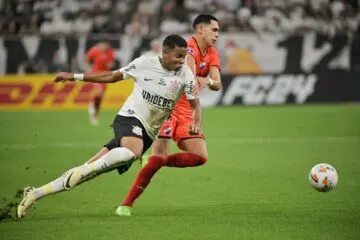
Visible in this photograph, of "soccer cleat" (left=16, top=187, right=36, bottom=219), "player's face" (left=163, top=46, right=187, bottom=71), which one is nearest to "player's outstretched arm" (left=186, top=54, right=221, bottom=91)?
"player's face" (left=163, top=46, right=187, bottom=71)

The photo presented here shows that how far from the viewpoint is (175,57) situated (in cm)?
812

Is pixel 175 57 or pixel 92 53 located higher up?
pixel 175 57

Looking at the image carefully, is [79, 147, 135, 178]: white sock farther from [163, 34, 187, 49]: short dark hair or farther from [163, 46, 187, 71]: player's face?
[163, 34, 187, 49]: short dark hair

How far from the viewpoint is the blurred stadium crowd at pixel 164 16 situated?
2631cm

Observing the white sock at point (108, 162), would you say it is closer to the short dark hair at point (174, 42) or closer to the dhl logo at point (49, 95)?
the short dark hair at point (174, 42)

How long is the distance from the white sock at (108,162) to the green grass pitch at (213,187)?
1.82 feet

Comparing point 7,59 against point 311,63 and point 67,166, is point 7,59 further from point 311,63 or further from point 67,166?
point 67,166

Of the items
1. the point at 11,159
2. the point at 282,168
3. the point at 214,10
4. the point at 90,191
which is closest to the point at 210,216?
the point at 90,191

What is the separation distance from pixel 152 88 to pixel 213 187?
9.33 ft

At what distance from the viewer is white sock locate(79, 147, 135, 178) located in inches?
304

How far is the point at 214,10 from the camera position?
91.7 ft

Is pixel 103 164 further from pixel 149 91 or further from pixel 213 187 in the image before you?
pixel 213 187

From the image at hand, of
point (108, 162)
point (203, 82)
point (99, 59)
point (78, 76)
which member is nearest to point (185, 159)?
point (203, 82)

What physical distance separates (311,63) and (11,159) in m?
14.9
